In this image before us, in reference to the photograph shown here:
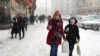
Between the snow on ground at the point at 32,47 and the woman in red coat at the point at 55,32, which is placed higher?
the woman in red coat at the point at 55,32

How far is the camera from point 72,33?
819 cm

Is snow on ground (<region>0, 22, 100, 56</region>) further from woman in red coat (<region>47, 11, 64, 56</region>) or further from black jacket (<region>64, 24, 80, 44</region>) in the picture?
woman in red coat (<region>47, 11, 64, 56</region>)

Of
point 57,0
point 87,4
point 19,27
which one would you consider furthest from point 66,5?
point 19,27

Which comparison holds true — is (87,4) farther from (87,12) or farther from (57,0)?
(57,0)

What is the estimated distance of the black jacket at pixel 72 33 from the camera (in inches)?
319

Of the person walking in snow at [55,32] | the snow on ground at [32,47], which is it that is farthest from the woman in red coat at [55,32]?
the snow on ground at [32,47]

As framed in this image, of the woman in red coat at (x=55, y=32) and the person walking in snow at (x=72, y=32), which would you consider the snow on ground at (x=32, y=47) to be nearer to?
the person walking in snow at (x=72, y=32)

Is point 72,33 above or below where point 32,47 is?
above

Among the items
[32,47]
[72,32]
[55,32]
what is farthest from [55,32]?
[32,47]

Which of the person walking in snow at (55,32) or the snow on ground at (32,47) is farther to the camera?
the snow on ground at (32,47)

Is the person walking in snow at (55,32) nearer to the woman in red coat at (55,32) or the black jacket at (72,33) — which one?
the woman in red coat at (55,32)

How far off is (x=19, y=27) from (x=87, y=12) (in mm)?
91283

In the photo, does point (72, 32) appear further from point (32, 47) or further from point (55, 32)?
point (32, 47)

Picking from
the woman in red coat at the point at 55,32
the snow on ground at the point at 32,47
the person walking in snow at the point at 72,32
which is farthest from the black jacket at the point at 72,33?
the snow on ground at the point at 32,47
